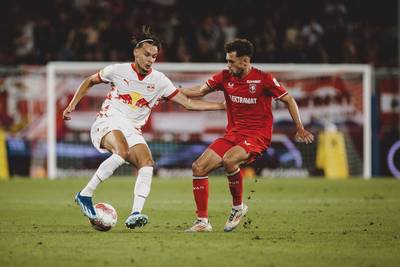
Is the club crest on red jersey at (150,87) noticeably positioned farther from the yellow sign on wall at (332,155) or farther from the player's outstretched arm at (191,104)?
the yellow sign on wall at (332,155)

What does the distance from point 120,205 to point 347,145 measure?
9.01 meters

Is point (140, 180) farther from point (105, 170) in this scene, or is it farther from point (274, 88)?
point (274, 88)

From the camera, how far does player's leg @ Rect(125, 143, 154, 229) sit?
9680 millimetres

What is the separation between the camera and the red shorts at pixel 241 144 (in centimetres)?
1052

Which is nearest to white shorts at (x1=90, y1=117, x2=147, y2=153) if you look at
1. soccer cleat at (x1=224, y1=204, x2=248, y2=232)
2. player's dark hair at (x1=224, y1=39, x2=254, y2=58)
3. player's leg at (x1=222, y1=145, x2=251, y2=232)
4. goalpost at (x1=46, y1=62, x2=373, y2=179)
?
player's leg at (x1=222, y1=145, x2=251, y2=232)

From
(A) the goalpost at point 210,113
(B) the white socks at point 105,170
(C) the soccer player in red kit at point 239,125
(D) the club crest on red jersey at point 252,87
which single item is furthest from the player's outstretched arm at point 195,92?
(A) the goalpost at point 210,113

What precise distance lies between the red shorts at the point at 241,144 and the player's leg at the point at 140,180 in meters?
0.83

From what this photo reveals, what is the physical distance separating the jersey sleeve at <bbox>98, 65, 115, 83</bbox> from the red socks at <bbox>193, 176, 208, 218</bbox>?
1.49 metres

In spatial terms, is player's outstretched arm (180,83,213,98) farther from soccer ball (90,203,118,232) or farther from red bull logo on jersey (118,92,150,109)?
soccer ball (90,203,118,232)

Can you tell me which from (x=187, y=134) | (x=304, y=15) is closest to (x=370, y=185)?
(x=187, y=134)

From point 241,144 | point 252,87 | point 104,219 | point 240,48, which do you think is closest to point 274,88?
point 252,87

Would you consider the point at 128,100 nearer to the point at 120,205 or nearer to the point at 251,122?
the point at 251,122

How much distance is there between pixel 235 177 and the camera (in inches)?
415

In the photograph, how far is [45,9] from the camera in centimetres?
2269
